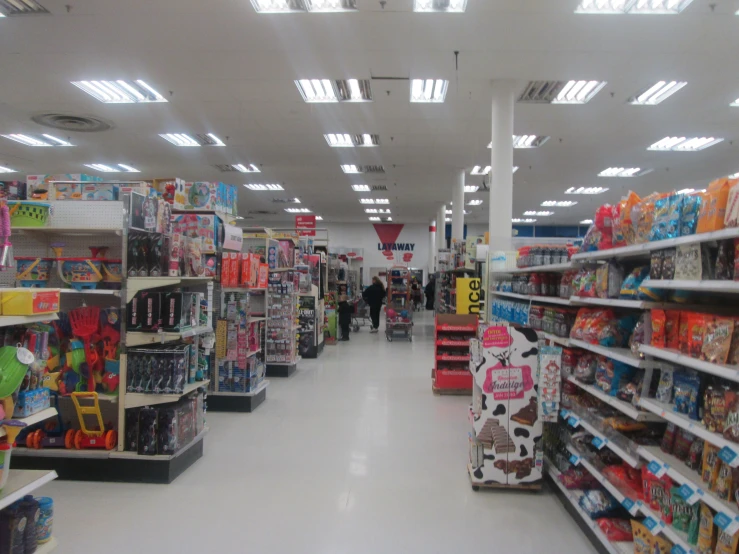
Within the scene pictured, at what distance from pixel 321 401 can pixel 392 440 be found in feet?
5.75

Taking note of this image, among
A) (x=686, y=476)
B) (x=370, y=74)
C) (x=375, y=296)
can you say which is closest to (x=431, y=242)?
(x=375, y=296)

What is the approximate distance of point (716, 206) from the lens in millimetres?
1943

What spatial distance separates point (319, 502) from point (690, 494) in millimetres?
2387

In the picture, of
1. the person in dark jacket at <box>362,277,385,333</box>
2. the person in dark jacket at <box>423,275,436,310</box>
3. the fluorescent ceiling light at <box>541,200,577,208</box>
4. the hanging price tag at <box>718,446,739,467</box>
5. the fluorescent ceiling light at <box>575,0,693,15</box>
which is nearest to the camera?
the hanging price tag at <box>718,446,739,467</box>

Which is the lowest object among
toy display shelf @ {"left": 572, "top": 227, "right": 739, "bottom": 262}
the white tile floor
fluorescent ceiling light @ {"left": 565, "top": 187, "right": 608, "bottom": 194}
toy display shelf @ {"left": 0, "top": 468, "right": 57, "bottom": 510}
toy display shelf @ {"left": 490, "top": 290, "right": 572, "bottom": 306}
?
the white tile floor

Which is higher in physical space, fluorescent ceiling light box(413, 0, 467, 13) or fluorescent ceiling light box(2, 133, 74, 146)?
fluorescent ceiling light box(413, 0, 467, 13)

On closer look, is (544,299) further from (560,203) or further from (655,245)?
(560,203)

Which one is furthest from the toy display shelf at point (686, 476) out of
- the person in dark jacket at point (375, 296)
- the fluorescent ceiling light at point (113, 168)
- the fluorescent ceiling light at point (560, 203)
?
the fluorescent ceiling light at point (560, 203)

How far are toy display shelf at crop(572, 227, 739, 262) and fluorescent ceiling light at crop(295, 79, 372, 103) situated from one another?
504 centimetres

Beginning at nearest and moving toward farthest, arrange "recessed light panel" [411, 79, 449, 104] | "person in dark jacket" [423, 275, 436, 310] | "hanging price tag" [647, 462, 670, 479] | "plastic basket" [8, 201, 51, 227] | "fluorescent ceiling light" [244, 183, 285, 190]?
"hanging price tag" [647, 462, 670, 479], "plastic basket" [8, 201, 51, 227], "recessed light panel" [411, 79, 449, 104], "fluorescent ceiling light" [244, 183, 285, 190], "person in dark jacket" [423, 275, 436, 310]

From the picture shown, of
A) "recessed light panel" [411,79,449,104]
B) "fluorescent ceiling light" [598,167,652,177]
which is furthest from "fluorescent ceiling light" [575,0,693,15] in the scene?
"fluorescent ceiling light" [598,167,652,177]

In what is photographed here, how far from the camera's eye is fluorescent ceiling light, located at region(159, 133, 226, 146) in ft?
32.2

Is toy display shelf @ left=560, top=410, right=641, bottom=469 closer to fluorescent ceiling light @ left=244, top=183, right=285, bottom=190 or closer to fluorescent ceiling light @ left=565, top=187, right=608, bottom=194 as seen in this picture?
fluorescent ceiling light @ left=244, top=183, right=285, bottom=190

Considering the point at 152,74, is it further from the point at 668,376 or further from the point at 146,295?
the point at 668,376
